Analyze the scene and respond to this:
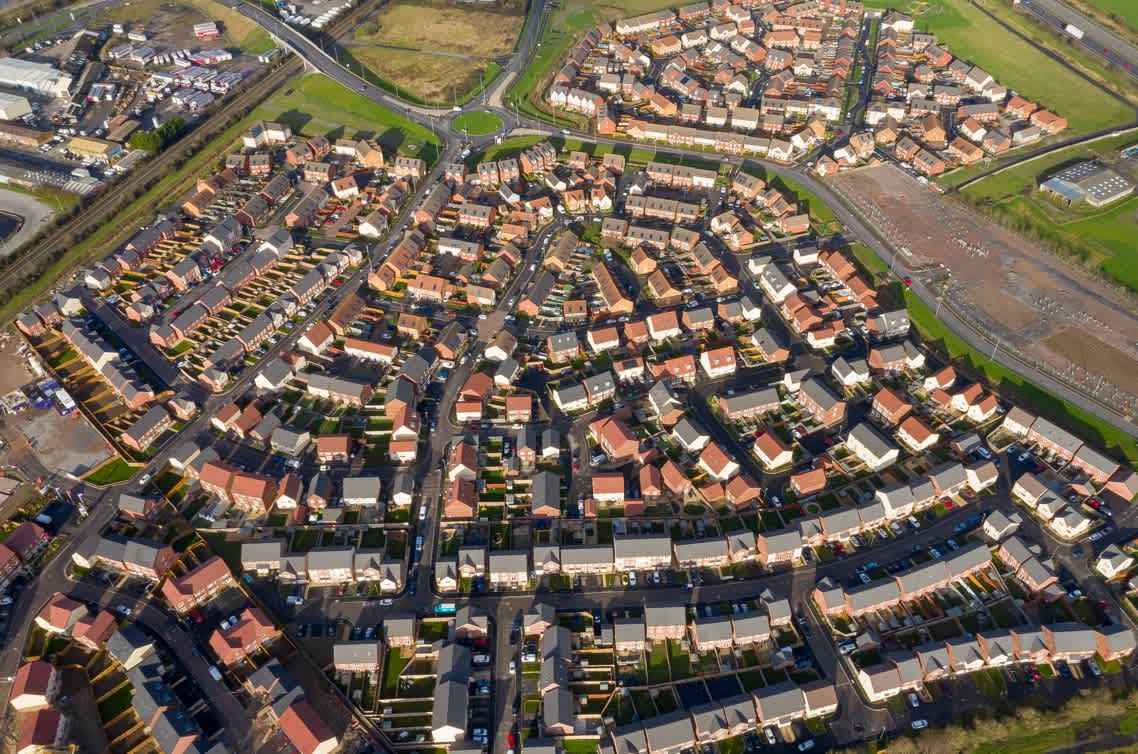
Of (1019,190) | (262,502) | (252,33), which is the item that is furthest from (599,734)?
(252,33)

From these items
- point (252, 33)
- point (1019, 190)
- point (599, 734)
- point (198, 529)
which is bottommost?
point (599, 734)

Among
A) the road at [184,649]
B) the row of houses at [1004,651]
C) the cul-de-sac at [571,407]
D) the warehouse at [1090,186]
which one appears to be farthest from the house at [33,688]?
the warehouse at [1090,186]

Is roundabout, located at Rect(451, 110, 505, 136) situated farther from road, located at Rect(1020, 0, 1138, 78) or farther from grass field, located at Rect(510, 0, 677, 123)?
Answer: road, located at Rect(1020, 0, 1138, 78)

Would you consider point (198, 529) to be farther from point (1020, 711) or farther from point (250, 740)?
point (1020, 711)

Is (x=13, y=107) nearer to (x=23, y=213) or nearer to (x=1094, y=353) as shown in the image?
(x=23, y=213)

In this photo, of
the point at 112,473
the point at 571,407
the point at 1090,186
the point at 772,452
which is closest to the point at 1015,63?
the point at 1090,186

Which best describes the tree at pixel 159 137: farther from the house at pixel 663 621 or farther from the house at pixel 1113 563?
the house at pixel 1113 563
